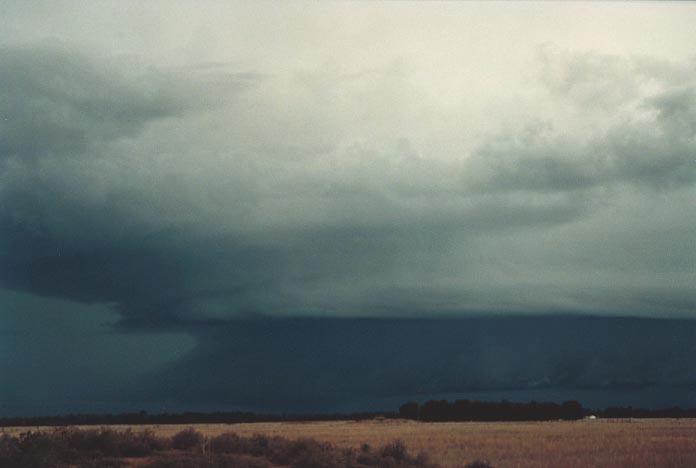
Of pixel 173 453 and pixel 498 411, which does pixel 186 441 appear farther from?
pixel 498 411

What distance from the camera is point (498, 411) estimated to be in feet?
501

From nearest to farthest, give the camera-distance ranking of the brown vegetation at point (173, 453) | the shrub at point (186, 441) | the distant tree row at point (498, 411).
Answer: the brown vegetation at point (173, 453)
the shrub at point (186, 441)
the distant tree row at point (498, 411)

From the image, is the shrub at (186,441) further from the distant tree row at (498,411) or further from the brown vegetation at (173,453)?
the distant tree row at (498,411)

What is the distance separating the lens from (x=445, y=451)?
52.5 meters

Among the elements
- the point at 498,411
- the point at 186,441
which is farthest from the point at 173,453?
the point at 498,411

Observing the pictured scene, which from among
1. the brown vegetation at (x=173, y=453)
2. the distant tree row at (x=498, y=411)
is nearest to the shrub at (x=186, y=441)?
the brown vegetation at (x=173, y=453)

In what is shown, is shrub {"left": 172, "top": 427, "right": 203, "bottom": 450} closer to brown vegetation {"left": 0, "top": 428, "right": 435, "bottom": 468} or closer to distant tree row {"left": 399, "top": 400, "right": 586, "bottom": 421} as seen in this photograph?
brown vegetation {"left": 0, "top": 428, "right": 435, "bottom": 468}

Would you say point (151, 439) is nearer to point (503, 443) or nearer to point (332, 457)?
point (332, 457)

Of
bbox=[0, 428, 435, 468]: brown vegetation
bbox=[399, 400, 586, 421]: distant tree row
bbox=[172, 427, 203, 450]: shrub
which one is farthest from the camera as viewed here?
bbox=[399, 400, 586, 421]: distant tree row

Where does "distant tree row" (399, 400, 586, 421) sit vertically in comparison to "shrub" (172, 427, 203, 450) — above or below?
below

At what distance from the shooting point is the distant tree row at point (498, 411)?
5950 inches

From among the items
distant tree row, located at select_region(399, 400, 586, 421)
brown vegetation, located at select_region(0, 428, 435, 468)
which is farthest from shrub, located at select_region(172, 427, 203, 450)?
distant tree row, located at select_region(399, 400, 586, 421)

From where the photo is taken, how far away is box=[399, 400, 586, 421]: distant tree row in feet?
496

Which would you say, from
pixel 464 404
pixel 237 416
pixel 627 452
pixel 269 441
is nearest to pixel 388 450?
pixel 269 441
